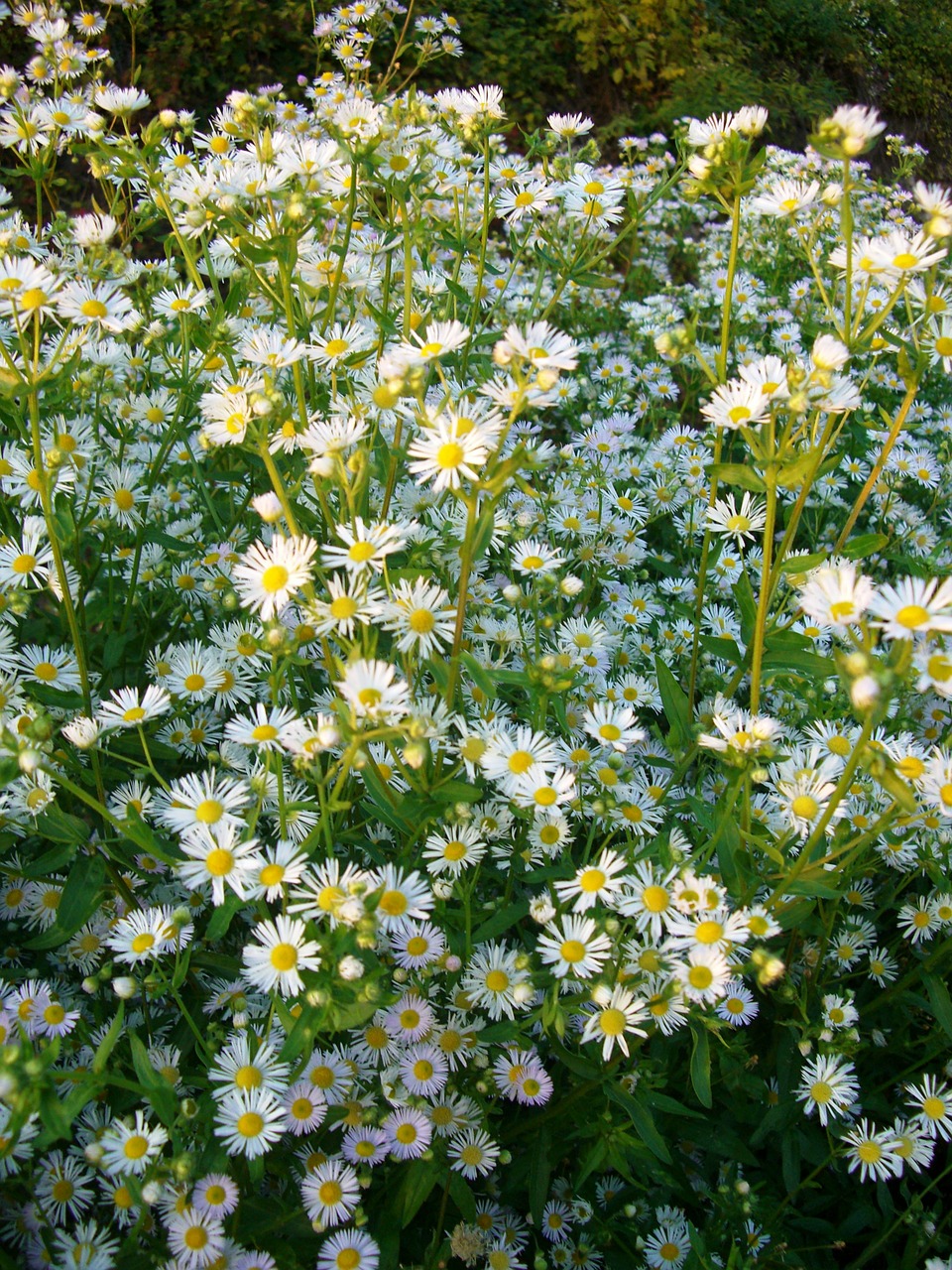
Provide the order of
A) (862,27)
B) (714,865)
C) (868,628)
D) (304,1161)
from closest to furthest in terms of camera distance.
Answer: (868,628) < (304,1161) < (714,865) < (862,27)

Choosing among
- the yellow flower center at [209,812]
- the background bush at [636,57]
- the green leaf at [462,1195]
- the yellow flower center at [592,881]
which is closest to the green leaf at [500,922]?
the yellow flower center at [592,881]

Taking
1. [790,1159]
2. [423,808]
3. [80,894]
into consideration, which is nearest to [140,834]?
[80,894]

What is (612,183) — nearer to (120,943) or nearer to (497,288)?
(497,288)

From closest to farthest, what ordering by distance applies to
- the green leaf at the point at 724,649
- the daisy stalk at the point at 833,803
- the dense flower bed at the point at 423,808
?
the daisy stalk at the point at 833,803
the dense flower bed at the point at 423,808
the green leaf at the point at 724,649

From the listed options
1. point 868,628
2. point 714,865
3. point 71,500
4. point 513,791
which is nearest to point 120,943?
point 513,791

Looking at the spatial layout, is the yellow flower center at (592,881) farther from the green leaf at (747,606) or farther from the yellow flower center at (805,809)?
the green leaf at (747,606)

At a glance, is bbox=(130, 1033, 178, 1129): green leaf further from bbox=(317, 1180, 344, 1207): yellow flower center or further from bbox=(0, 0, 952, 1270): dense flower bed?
bbox=(317, 1180, 344, 1207): yellow flower center
